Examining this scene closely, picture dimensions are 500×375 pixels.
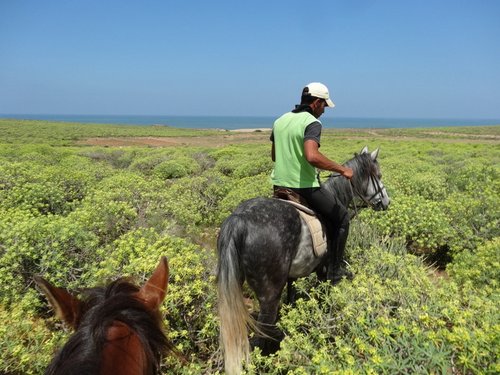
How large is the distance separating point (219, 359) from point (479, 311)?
8.42 feet

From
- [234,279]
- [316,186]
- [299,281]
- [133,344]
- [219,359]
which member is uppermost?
[316,186]

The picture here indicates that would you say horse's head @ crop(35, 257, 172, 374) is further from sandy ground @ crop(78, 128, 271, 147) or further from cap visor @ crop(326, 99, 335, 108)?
sandy ground @ crop(78, 128, 271, 147)

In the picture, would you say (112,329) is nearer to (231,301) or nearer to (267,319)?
(231,301)

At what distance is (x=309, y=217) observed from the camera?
387 cm

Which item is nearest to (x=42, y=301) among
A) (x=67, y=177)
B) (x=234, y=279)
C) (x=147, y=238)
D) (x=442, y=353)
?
(x=147, y=238)

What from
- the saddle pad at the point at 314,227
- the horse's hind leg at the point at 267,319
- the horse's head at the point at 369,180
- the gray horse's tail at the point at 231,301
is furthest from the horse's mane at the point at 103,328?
the horse's head at the point at 369,180

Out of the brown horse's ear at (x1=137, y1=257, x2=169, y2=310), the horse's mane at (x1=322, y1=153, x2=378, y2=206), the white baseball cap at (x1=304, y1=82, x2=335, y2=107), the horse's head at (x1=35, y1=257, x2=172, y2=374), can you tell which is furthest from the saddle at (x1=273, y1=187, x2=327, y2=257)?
the horse's head at (x1=35, y1=257, x2=172, y2=374)

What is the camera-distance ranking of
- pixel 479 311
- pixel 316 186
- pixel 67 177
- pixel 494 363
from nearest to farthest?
pixel 494 363 → pixel 479 311 → pixel 316 186 → pixel 67 177

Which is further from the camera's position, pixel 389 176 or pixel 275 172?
pixel 389 176

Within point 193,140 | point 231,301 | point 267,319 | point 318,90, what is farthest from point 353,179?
point 193,140

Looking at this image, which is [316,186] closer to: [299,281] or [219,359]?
[299,281]

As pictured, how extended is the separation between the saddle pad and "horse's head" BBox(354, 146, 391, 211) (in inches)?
42.1

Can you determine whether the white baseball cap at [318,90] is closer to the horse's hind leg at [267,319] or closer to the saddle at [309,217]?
the saddle at [309,217]

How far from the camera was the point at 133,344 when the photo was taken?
1.46 meters
